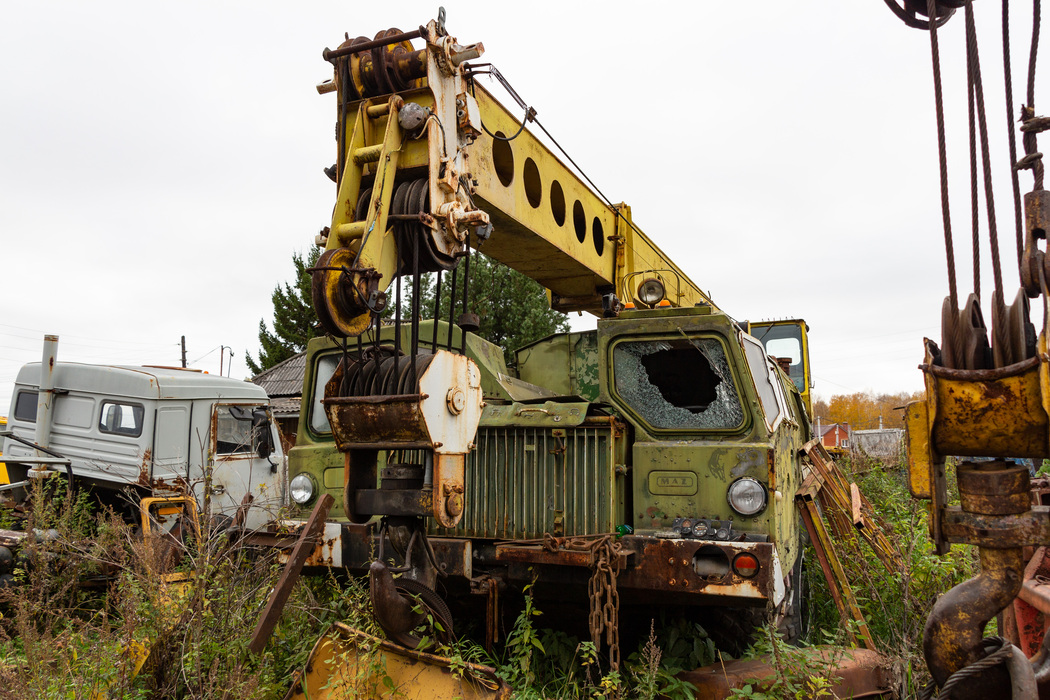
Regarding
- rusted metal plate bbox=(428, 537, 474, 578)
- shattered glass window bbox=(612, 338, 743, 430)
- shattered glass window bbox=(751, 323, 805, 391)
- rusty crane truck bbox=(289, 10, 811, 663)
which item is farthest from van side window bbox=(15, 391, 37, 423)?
shattered glass window bbox=(751, 323, 805, 391)

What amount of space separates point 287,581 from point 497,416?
1656 mm

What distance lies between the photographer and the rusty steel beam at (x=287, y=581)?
404 cm

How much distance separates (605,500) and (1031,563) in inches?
86.3

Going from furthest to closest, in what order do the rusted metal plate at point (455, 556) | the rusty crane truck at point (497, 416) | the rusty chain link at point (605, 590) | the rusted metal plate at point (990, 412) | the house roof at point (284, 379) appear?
the house roof at point (284, 379)
the rusted metal plate at point (455, 556)
the rusty chain link at point (605, 590)
the rusty crane truck at point (497, 416)
the rusted metal plate at point (990, 412)

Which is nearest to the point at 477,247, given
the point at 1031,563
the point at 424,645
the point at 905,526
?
the point at 424,645

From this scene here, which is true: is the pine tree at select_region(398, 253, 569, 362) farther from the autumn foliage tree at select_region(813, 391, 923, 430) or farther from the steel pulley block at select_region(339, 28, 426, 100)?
the autumn foliage tree at select_region(813, 391, 923, 430)

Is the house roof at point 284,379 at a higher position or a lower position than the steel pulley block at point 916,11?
higher

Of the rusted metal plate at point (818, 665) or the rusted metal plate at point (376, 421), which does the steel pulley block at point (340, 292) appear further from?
the rusted metal plate at point (818, 665)

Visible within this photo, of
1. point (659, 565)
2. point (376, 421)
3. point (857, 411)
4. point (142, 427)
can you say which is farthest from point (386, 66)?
point (857, 411)

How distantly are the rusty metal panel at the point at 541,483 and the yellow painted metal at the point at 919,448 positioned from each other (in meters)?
2.66

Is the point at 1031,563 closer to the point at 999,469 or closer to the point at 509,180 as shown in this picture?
the point at 999,469

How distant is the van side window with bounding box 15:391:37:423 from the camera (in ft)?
36.4

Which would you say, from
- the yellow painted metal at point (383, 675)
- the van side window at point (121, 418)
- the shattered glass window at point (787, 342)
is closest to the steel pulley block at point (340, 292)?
the yellow painted metal at point (383, 675)

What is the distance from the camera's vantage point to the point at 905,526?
6500 millimetres
